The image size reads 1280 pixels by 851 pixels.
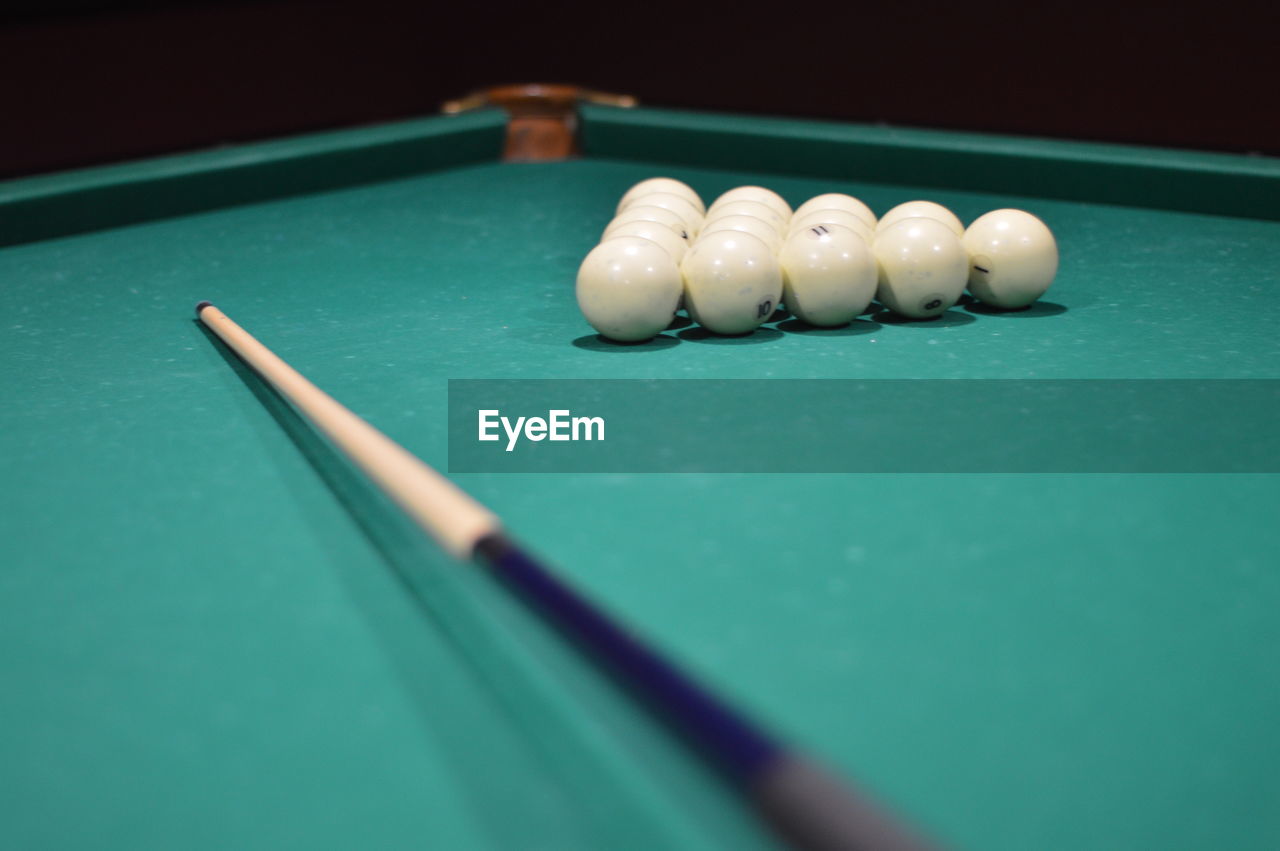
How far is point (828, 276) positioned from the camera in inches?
89.0

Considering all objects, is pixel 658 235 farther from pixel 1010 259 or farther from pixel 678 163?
pixel 678 163

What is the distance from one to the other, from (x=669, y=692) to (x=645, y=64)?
21.5 ft

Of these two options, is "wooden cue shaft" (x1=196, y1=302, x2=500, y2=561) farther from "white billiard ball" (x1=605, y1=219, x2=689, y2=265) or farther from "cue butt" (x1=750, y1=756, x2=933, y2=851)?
"white billiard ball" (x1=605, y1=219, x2=689, y2=265)

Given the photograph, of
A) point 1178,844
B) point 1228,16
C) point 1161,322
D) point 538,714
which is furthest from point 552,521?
point 1228,16

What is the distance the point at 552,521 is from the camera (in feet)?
4.79

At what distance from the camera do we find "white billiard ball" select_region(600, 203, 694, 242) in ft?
8.52

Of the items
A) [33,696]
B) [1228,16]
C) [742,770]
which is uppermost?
[1228,16]

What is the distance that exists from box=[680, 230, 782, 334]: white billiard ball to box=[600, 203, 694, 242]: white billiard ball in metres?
0.30

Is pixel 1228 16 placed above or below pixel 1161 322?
above

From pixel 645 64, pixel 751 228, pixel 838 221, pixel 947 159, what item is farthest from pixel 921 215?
pixel 645 64

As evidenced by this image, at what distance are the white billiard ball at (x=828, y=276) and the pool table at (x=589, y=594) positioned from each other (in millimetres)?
84

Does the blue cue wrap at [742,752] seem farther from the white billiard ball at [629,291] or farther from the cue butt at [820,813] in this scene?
the white billiard ball at [629,291]

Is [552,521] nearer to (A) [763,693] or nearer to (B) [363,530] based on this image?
(B) [363,530]

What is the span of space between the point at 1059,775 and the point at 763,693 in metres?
0.24
